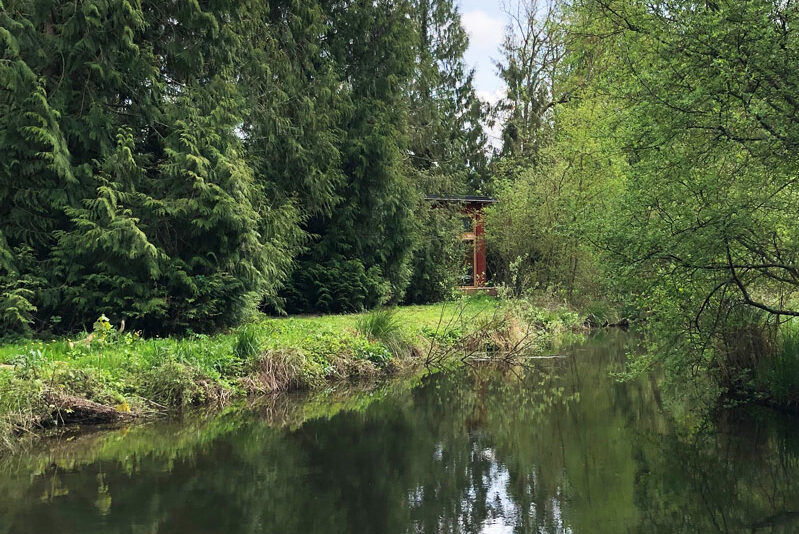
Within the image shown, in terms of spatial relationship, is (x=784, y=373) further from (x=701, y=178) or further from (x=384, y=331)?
(x=384, y=331)

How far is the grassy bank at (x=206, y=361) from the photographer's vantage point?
8.95m

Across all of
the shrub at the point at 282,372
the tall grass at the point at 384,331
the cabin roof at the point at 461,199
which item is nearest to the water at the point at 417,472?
the shrub at the point at 282,372

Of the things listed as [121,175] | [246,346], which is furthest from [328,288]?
[246,346]

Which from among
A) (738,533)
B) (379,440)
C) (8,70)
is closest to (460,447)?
(379,440)

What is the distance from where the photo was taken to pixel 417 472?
7.88 meters

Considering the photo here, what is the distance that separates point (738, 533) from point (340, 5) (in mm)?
18872

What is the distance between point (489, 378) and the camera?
46.1ft

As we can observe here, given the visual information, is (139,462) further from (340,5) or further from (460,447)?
(340,5)

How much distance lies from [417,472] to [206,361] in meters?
4.39

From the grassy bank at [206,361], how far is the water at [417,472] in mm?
478

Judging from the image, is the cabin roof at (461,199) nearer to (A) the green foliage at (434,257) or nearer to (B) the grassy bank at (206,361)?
(A) the green foliage at (434,257)

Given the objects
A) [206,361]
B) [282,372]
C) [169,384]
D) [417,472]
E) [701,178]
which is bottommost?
[417,472]

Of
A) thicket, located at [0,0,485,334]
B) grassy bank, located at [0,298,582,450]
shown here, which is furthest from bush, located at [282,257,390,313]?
grassy bank, located at [0,298,582,450]

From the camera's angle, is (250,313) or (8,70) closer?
(8,70)
